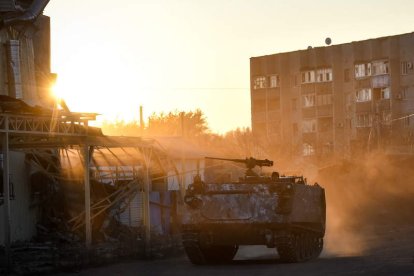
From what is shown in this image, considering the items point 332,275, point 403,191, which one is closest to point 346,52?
point 403,191

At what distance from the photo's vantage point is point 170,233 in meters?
41.5

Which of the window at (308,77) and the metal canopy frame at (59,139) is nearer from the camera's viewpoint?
the metal canopy frame at (59,139)

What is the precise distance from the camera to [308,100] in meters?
107

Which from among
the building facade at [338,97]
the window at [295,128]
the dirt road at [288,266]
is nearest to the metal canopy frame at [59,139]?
the dirt road at [288,266]

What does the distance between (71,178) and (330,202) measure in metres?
34.8

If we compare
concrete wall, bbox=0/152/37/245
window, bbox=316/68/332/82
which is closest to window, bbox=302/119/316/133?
window, bbox=316/68/332/82

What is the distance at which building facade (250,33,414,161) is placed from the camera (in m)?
95.4

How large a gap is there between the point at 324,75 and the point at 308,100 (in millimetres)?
3880

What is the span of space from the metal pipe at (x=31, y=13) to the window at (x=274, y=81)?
67499 millimetres

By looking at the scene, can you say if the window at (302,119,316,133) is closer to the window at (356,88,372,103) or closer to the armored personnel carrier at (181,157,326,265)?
the window at (356,88,372,103)

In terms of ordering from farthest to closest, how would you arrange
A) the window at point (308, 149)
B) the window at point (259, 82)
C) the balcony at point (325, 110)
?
the window at point (259, 82) < the window at point (308, 149) < the balcony at point (325, 110)

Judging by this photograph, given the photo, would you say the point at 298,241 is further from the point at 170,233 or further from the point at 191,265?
the point at 170,233

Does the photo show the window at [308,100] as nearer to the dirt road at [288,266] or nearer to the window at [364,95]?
the window at [364,95]

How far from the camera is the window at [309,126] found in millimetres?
105812
